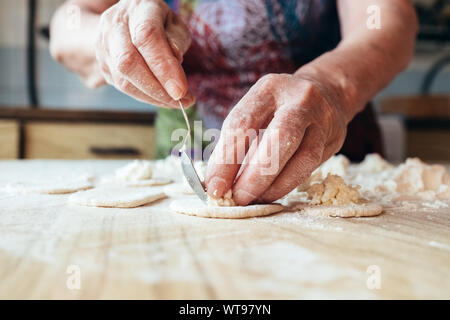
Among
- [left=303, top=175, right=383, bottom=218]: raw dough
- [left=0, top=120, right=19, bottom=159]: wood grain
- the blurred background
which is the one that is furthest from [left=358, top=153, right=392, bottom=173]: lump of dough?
[left=0, top=120, right=19, bottom=159]: wood grain

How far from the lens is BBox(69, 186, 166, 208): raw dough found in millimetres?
717

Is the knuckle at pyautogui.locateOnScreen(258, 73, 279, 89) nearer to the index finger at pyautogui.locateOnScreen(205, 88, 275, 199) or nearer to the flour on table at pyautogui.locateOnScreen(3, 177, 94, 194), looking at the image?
the index finger at pyautogui.locateOnScreen(205, 88, 275, 199)

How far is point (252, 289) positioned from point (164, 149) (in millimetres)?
1198

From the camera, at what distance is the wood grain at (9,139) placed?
83.7 inches

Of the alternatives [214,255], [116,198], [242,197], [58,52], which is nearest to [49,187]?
[116,198]

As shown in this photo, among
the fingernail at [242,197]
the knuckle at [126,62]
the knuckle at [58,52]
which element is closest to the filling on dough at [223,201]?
the fingernail at [242,197]

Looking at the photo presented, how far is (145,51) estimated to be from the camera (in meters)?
0.72

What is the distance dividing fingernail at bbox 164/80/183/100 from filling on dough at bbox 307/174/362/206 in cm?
29

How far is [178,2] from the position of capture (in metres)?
1.47

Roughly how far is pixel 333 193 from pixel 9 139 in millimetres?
1900

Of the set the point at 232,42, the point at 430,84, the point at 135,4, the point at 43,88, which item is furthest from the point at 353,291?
the point at 430,84

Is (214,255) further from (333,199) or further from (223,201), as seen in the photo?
(333,199)

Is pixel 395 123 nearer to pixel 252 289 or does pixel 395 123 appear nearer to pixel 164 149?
pixel 164 149

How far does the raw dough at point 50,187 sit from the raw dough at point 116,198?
7 centimetres
